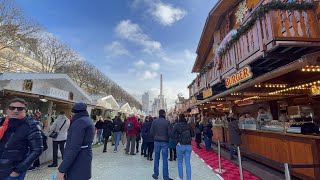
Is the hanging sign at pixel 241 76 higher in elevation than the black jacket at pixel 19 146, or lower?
higher

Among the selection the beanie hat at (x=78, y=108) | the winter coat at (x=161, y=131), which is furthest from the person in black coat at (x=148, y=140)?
the beanie hat at (x=78, y=108)

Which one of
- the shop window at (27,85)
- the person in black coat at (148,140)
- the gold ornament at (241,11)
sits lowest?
the person in black coat at (148,140)

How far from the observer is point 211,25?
51.9 feet

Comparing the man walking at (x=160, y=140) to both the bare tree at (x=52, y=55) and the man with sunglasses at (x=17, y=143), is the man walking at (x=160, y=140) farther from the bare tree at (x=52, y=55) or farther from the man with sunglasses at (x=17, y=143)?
the bare tree at (x=52, y=55)

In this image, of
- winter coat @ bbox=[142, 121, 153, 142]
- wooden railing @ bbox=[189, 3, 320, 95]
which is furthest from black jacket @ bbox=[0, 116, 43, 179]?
winter coat @ bbox=[142, 121, 153, 142]

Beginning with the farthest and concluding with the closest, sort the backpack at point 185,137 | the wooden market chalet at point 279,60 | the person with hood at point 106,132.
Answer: the person with hood at point 106,132
the backpack at point 185,137
the wooden market chalet at point 279,60

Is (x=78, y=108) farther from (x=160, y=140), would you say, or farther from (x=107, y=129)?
(x=107, y=129)

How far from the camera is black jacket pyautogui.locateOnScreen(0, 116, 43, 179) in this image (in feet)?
10.7

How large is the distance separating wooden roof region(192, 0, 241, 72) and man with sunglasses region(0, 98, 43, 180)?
1270 cm

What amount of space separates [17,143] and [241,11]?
1228 cm

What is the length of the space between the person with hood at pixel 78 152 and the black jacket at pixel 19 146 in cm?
54

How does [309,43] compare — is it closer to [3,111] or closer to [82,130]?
[82,130]

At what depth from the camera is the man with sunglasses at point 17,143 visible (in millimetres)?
3264

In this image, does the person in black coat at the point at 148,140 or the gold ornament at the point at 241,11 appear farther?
the gold ornament at the point at 241,11
